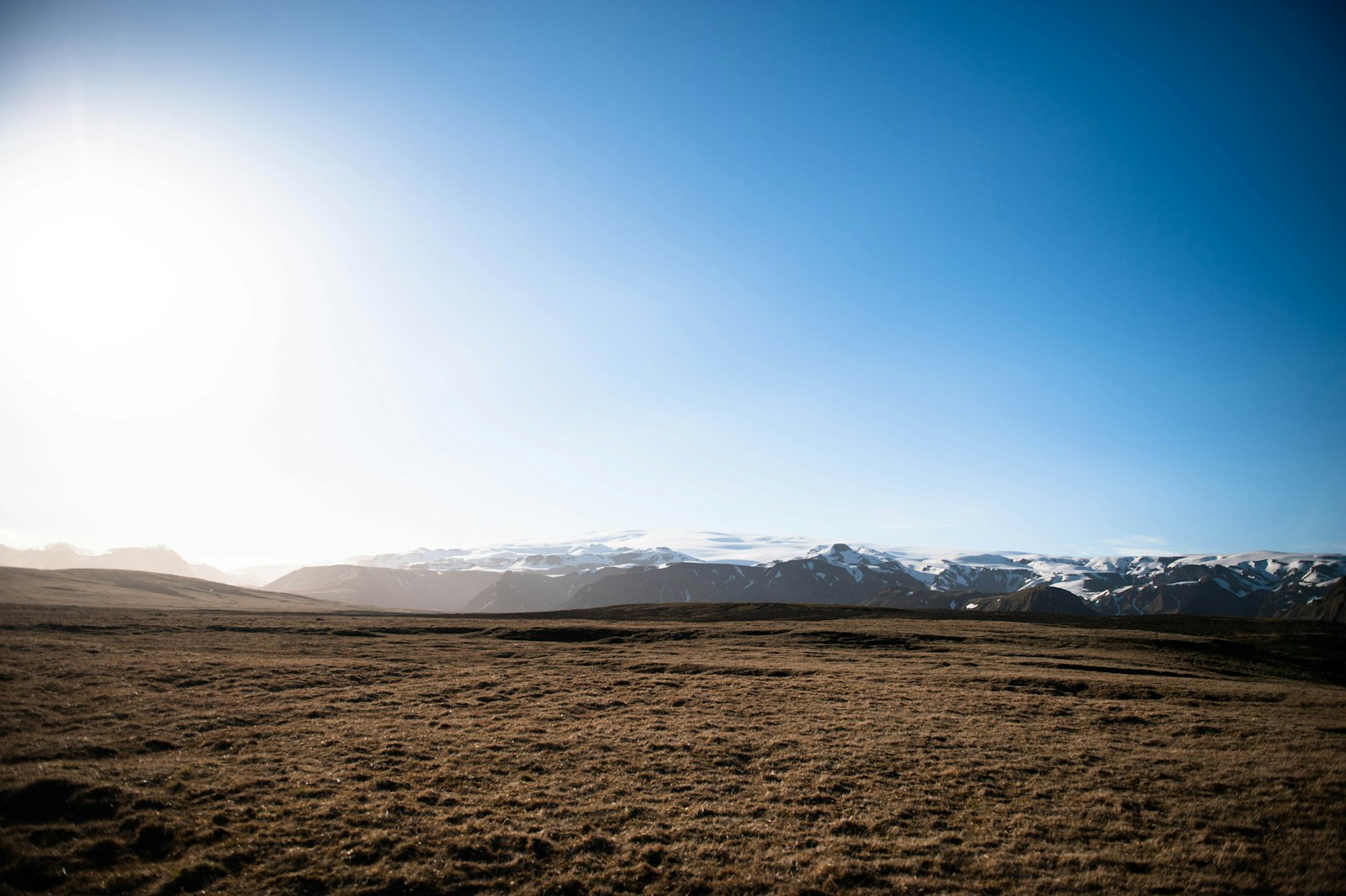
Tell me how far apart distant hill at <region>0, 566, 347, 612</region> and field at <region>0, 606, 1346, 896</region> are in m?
56.5

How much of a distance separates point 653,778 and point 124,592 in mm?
132803

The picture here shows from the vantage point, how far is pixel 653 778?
756 inches

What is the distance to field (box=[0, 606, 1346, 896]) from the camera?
1324 centimetres

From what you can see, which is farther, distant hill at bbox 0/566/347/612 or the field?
distant hill at bbox 0/566/347/612

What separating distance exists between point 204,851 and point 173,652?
37.4 m

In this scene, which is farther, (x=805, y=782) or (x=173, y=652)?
(x=173, y=652)

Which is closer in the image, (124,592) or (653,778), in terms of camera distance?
(653,778)

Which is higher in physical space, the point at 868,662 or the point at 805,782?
the point at 805,782

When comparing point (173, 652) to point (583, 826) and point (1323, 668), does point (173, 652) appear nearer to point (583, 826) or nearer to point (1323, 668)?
point (583, 826)

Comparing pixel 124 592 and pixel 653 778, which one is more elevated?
pixel 653 778

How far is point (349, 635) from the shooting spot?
59.1m

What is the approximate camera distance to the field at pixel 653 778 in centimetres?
1324

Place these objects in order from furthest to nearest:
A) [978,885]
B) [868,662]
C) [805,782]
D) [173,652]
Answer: [868,662], [173,652], [805,782], [978,885]

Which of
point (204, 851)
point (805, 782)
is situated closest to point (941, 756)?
point (805, 782)
